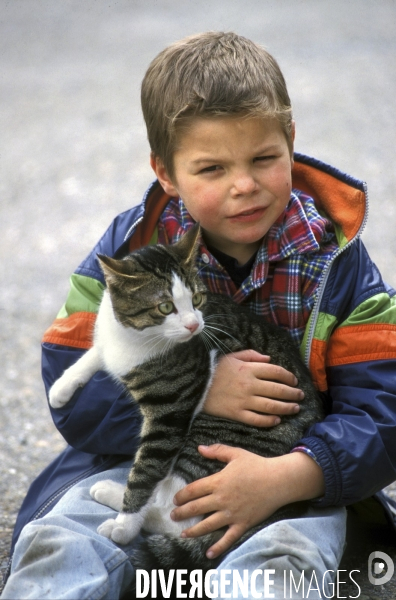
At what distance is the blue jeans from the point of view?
171 cm

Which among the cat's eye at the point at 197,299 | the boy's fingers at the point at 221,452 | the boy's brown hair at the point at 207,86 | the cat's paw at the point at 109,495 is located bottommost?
the cat's paw at the point at 109,495

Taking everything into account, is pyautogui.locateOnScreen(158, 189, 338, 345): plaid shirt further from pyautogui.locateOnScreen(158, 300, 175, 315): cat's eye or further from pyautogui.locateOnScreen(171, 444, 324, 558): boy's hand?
pyautogui.locateOnScreen(171, 444, 324, 558): boy's hand

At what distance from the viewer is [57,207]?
564 centimetres

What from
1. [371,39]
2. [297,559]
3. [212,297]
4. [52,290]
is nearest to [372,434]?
[297,559]

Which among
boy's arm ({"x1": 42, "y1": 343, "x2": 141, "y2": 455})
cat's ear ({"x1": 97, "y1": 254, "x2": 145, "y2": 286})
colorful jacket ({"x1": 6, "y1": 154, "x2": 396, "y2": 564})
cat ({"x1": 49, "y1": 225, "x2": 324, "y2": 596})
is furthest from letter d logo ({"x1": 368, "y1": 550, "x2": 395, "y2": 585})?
cat's ear ({"x1": 97, "y1": 254, "x2": 145, "y2": 286})

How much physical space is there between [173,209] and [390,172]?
373 cm

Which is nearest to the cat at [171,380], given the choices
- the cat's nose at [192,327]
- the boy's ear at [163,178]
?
the cat's nose at [192,327]

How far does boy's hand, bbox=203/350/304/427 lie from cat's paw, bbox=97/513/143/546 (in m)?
0.38

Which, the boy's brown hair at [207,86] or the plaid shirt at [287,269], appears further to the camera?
the plaid shirt at [287,269]

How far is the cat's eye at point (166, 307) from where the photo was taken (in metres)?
2.01

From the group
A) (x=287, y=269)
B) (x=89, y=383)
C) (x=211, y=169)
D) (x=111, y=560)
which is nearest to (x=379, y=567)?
(x=111, y=560)

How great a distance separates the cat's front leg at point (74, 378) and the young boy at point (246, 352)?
0.04 metres

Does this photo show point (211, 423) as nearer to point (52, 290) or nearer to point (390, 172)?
point (52, 290)

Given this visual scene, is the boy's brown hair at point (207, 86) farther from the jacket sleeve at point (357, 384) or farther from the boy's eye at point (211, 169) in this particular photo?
the jacket sleeve at point (357, 384)
